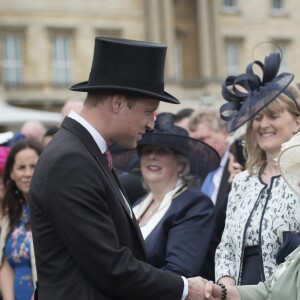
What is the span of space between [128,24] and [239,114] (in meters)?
33.9

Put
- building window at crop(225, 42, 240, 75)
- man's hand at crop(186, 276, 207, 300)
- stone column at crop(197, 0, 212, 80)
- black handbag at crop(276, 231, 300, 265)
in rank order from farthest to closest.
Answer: building window at crop(225, 42, 240, 75)
stone column at crop(197, 0, 212, 80)
black handbag at crop(276, 231, 300, 265)
man's hand at crop(186, 276, 207, 300)

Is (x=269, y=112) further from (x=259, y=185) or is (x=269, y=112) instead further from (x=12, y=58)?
(x=12, y=58)

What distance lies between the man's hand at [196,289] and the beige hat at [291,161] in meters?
0.71

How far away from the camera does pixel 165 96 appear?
3922 millimetres

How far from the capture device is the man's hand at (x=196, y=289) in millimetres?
3943

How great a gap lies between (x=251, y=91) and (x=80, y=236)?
2166 millimetres

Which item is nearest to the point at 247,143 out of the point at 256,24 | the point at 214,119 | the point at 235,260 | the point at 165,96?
the point at 235,260

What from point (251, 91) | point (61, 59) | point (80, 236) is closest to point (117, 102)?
point (80, 236)

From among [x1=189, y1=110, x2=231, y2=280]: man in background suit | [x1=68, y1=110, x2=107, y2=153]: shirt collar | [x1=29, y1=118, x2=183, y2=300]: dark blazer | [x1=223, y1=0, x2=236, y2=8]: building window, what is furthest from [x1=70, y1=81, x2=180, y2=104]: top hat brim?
[x1=223, y1=0, x2=236, y2=8]: building window

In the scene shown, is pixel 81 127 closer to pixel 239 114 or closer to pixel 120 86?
pixel 120 86

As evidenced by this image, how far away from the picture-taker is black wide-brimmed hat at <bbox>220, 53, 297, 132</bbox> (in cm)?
512

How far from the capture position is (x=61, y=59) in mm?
37312

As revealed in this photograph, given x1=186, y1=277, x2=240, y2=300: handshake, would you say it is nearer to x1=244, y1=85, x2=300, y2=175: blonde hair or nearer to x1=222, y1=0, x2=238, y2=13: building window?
x1=244, y1=85, x2=300, y2=175: blonde hair

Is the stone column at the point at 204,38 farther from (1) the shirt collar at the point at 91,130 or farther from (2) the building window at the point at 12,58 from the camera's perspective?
(1) the shirt collar at the point at 91,130
